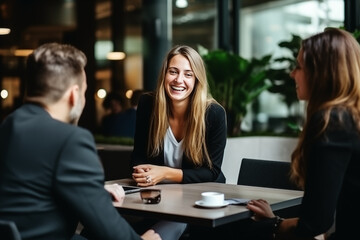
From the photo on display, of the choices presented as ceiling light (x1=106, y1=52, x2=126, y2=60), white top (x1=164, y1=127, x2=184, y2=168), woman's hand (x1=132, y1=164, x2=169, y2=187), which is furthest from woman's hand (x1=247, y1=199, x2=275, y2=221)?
ceiling light (x1=106, y1=52, x2=126, y2=60)

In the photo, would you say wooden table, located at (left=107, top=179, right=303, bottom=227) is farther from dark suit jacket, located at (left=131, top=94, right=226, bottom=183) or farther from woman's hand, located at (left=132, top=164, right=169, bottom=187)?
dark suit jacket, located at (left=131, top=94, right=226, bottom=183)

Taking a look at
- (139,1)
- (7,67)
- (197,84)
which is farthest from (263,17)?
(197,84)

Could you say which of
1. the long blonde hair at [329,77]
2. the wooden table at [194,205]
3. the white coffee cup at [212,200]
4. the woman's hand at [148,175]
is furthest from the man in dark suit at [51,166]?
the woman's hand at [148,175]

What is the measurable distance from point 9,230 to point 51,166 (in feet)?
0.75

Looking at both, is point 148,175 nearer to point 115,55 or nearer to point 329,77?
point 329,77

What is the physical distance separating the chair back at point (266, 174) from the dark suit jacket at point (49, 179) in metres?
1.64

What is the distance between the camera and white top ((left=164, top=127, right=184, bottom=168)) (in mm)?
3615

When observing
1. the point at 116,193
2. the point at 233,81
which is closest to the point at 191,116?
the point at 116,193

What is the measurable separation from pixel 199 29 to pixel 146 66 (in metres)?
1.94

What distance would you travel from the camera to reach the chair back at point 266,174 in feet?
11.8

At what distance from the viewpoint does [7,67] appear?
469 inches

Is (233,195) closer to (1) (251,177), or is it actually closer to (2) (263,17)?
(1) (251,177)

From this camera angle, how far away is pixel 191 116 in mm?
3658

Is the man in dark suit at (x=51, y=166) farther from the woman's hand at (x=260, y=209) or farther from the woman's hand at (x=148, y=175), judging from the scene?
the woman's hand at (x=148, y=175)
